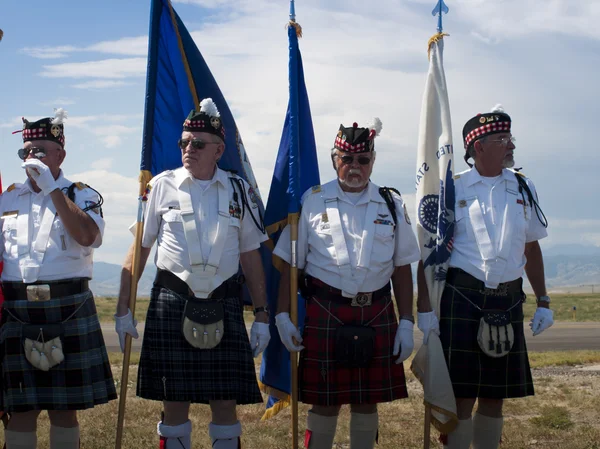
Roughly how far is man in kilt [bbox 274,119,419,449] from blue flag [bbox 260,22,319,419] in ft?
1.20

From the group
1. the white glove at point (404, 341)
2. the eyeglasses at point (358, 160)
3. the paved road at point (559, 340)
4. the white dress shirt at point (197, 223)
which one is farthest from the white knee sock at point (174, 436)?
the paved road at point (559, 340)

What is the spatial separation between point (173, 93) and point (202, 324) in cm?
195

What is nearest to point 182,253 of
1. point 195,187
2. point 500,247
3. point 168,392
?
point 195,187

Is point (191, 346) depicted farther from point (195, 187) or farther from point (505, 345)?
point (505, 345)

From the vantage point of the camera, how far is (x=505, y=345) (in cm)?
453

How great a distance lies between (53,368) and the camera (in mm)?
4375

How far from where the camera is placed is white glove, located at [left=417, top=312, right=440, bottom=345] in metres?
4.61

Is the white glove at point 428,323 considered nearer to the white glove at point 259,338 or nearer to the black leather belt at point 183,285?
the white glove at point 259,338

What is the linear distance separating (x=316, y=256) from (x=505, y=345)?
130 cm

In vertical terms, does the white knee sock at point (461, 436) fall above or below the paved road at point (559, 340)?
above

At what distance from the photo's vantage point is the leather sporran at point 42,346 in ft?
14.1

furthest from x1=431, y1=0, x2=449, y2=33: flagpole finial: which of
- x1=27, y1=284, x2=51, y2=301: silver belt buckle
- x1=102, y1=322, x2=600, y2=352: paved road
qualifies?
x1=102, y1=322, x2=600, y2=352: paved road

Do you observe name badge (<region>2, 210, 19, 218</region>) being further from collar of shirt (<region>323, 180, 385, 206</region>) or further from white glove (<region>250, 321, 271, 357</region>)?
collar of shirt (<region>323, 180, 385, 206</region>)

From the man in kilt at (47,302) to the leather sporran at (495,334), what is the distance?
92.4 inches
